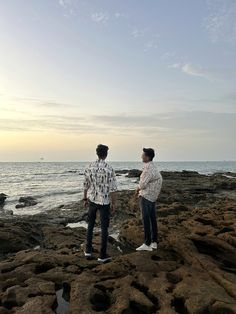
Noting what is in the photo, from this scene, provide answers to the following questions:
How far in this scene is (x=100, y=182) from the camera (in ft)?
33.3

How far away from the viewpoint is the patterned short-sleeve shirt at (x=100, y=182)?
33.2 feet

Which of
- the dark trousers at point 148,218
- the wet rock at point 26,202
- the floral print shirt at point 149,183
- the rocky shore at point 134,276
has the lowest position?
the wet rock at point 26,202

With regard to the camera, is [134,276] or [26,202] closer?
[134,276]

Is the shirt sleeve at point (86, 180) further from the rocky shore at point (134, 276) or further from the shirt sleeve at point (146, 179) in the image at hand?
the rocky shore at point (134, 276)

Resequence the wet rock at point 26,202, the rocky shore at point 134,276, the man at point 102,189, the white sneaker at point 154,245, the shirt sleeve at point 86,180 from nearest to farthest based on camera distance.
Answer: the rocky shore at point 134,276 < the man at point 102,189 < the shirt sleeve at point 86,180 < the white sneaker at point 154,245 < the wet rock at point 26,202

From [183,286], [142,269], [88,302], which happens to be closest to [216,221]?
[142,269]

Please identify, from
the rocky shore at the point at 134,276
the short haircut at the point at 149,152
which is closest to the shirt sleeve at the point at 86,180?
the short haircut at the point at 149,152

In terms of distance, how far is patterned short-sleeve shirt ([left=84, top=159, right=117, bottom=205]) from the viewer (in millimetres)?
10125

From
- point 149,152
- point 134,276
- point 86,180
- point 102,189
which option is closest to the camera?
point 134,276

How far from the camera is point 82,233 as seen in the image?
15.4 meters

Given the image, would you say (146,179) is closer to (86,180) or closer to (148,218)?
(148,218)

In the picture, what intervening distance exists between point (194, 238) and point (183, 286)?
3.13m

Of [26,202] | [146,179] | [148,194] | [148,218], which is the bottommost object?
[26,202]

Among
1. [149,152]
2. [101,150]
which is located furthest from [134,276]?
[149,152]
